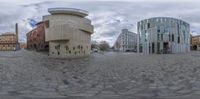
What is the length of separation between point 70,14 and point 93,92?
42.7 m

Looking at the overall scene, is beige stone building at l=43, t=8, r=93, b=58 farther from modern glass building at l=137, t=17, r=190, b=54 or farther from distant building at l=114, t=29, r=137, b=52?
distant building at l=114, t=29, r=137, b=52

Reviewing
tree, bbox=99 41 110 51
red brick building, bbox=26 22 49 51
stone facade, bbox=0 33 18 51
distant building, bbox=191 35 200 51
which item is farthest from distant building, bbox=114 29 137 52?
red brick building, bbox=26 22 49 51

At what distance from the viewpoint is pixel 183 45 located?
83312mm

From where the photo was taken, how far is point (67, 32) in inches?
1719

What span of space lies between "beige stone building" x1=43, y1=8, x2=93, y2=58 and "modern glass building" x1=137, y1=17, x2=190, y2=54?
27146 mm

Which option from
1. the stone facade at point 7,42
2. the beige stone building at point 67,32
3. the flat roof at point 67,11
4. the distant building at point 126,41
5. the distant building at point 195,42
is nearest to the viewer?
the beige stone building at point 67,32

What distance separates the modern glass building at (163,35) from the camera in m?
75.6

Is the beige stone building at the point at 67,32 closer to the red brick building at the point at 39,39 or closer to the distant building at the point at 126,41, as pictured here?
the red brick building at the point at 39,39

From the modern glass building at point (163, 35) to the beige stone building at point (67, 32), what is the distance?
89.1 ft

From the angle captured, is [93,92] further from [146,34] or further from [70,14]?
[146,34]

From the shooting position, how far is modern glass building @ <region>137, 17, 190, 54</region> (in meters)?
75.6

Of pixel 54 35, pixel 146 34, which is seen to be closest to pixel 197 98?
pixel 54 35

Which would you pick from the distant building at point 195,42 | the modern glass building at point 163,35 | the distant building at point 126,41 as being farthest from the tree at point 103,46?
the distant building at point 195,42

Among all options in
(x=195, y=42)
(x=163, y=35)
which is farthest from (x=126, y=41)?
(x=163, y=35)
